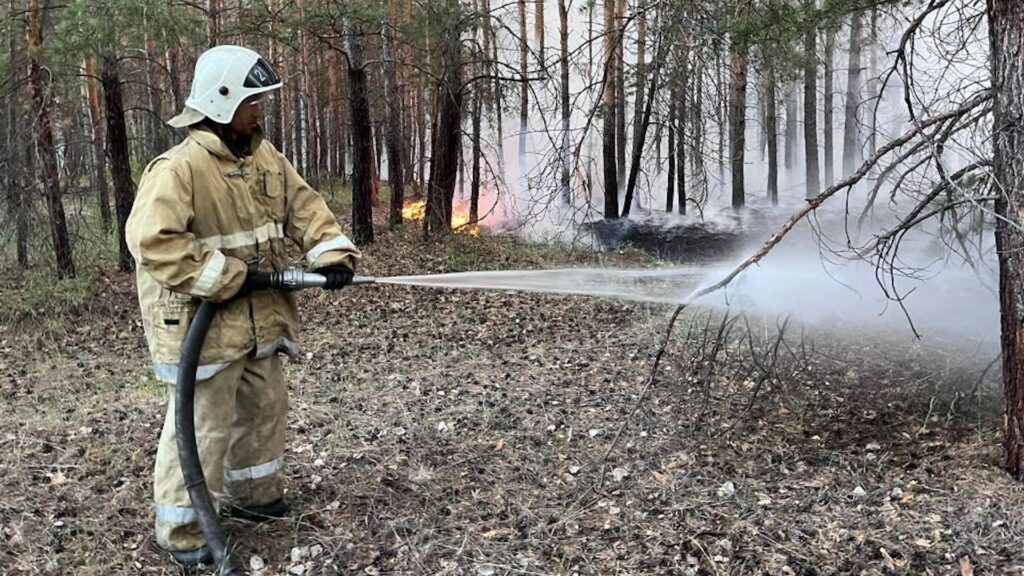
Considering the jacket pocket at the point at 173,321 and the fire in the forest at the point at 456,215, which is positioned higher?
the fire in the forest at the point at 456,215

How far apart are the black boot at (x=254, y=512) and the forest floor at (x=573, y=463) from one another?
7cm

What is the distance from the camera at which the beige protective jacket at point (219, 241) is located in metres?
3.05

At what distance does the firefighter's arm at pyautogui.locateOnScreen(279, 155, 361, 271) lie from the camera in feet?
11.6

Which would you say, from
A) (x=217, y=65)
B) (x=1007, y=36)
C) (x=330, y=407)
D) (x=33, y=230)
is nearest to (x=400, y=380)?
(x=330, y=407)

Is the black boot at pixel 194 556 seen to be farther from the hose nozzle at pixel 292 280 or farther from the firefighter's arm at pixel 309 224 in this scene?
the firefighter's arm at pixel 309 224

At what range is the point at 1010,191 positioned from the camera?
3.61 meters

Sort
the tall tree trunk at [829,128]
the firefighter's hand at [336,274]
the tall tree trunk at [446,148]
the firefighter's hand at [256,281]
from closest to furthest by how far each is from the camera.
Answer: the firefighter's hand at [256,281], the firefighter's hand at [336,274], the tall tree trunk at [446,148], the tall tree trunk at [829,128]

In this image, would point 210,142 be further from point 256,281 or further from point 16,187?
point 16,187

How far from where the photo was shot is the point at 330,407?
5.56 metres

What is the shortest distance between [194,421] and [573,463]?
2.08m

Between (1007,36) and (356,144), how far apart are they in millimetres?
9885

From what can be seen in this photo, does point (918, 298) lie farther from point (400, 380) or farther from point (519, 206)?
point (519, 206)

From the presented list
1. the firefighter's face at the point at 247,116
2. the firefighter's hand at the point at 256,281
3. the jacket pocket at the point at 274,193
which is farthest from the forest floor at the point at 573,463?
the firefighter's face at the point at 247,116

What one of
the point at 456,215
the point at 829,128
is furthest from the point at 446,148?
the point at 829,128
